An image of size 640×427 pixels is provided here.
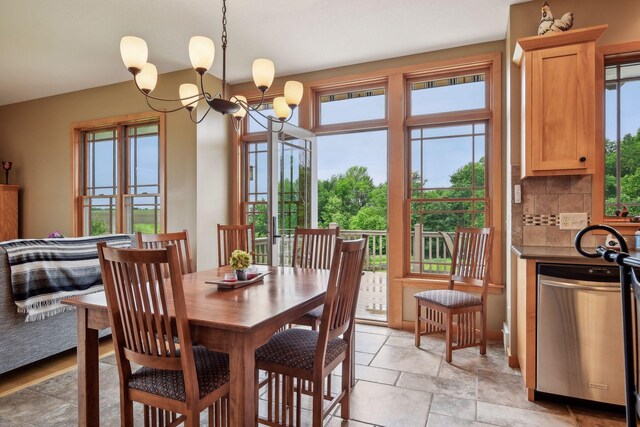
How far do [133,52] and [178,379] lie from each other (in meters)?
1.74

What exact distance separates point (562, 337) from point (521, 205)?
3.55 ft

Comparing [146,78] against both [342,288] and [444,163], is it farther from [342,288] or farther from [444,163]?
[444,163]

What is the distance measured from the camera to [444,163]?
376 cm

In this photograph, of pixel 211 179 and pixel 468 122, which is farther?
pixel 211 179

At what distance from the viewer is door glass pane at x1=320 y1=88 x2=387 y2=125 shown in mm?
4051

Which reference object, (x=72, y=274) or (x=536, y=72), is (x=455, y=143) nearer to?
(x=536, y=72)

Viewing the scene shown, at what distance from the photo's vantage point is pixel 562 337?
2230 millimetres

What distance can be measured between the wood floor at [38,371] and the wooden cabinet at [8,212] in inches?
131

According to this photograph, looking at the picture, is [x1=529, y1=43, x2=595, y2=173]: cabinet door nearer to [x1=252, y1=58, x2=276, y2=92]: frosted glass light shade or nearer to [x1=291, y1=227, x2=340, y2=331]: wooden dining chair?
[x1=291, y1=227, x2=340, y2=331]: wooden dining chair

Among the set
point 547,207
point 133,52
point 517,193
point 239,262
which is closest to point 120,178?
point 133,52

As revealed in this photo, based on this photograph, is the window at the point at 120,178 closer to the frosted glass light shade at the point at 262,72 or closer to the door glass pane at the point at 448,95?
the frosted glass light shade at the point at 262,72

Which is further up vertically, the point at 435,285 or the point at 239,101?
the point at 239,101

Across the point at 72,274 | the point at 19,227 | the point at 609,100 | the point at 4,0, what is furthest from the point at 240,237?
the point at 19,227

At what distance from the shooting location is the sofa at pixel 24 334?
2.54 metres
